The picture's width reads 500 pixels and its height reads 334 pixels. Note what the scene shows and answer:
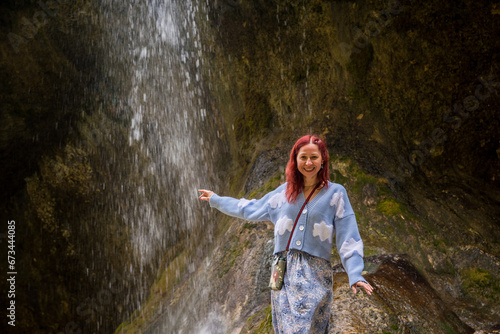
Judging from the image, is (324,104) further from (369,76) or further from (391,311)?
(391,311)

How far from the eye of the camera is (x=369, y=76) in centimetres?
467

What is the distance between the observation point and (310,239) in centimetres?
194

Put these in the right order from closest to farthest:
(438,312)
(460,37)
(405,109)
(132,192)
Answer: (438,312)
(460,37)
(405,109)
(132,192)

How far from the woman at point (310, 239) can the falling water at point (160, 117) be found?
4.58 metres

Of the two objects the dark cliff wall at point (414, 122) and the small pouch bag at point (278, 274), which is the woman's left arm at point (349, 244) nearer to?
the small pouch bag at point (278, 274)

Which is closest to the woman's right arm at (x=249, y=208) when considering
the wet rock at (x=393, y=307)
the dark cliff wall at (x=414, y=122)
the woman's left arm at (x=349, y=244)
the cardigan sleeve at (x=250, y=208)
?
the cardigan sleeve at (x=250, y=208)

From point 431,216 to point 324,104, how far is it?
6.19 feet

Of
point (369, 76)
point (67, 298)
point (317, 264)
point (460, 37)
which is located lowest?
point (67, 298)

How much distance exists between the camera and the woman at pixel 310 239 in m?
1.84

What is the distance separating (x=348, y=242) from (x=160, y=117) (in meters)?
5.89

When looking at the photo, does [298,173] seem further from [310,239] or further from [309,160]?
[310,239]

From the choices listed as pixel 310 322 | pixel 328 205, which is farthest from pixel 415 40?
pixel 310 322

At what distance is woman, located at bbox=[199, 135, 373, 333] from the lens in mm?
1844

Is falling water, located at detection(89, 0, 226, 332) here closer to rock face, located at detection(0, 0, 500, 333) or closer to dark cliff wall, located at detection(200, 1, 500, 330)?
rock face, located at detection(0, 0, 500, 333)
